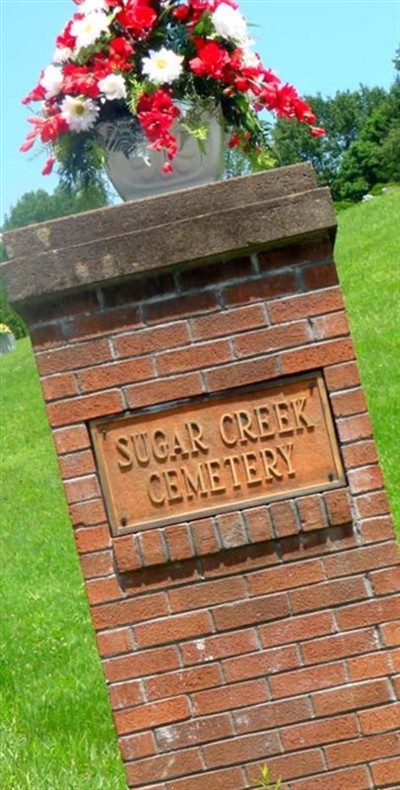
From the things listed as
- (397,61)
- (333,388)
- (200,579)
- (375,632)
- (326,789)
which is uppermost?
(397,61)

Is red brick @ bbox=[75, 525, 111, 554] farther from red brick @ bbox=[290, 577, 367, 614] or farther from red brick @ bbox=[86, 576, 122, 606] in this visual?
red brick @ bbox=[290, 577, 367, 614]

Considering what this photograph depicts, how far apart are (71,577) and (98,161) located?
6.35 metres

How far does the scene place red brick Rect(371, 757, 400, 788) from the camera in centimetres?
455

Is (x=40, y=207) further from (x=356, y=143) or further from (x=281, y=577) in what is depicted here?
(x=281, y=577)

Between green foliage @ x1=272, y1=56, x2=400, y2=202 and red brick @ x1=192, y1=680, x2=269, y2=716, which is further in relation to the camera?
green foliage @ x1=272, y1=56, x2=400, y2=202

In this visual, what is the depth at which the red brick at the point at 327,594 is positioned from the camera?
4.51 metres

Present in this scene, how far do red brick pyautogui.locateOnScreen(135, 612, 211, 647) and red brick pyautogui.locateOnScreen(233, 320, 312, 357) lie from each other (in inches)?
33.3

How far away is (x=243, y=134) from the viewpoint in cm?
482

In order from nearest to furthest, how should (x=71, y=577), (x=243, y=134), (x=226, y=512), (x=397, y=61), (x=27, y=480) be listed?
(x=226, y=512) → (x=243, y=134) → (x=71, y=577) → (x=27, y=480) → (x=397, y=61)

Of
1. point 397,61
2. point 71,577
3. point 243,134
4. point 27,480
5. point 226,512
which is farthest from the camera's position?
point 397,61

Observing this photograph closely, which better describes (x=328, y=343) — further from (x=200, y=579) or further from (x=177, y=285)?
(x=200, y=579)

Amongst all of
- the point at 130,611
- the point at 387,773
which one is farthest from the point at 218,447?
the point at 387,773

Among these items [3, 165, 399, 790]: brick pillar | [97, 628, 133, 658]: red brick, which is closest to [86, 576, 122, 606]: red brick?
[3, 165, 399, 790]: brick pillar

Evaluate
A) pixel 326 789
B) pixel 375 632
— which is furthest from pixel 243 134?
pixel 326 789
